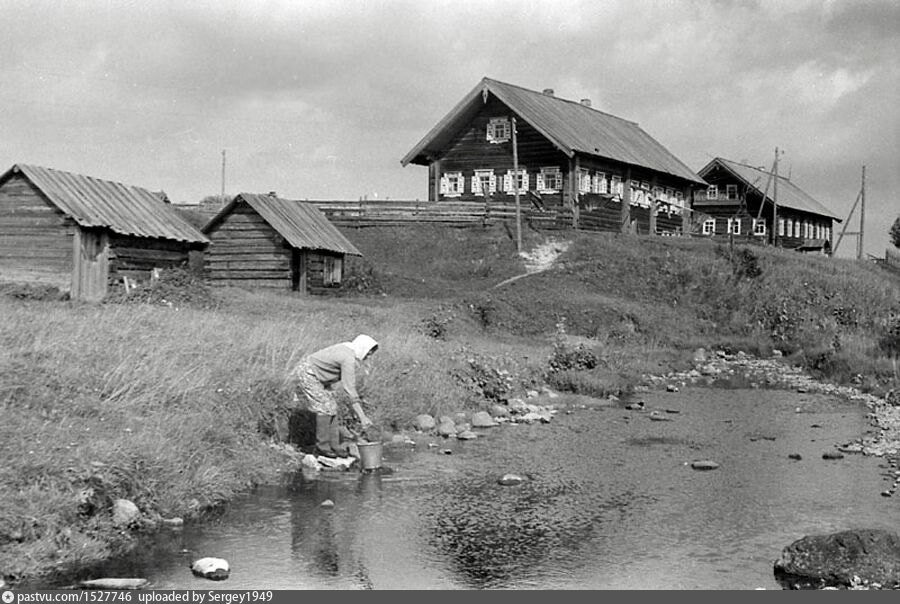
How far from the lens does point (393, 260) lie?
40438mm

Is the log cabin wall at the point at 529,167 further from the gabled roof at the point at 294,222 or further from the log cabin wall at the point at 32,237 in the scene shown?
the log cabin wall at the point at 32,237

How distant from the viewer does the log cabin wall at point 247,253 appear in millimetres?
33250

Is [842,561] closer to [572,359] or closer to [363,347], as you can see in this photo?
[363,347]

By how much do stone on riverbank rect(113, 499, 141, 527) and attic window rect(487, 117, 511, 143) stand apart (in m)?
37.8

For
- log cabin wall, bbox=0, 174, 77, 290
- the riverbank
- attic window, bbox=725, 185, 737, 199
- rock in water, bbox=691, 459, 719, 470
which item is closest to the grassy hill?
the riverbank

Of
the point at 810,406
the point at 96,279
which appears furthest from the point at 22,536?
the point at 96,279

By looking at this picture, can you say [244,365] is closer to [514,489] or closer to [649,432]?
[514,489]

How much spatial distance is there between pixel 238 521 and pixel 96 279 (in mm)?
18417

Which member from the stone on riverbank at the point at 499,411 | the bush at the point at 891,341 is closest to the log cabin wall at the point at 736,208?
the bush at the point at 891,341

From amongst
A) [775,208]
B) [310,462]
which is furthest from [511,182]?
[310,462]

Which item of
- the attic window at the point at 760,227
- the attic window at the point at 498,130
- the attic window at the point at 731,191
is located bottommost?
the attic window at the point at 760,227

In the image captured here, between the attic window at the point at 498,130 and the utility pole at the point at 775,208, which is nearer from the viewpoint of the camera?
the attic window at the point at 498,130

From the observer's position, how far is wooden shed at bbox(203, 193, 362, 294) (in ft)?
109

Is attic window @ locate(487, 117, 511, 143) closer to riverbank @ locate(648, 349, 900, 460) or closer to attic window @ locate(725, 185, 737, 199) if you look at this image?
riverbank @ locate(648, 349, 900, 460)
